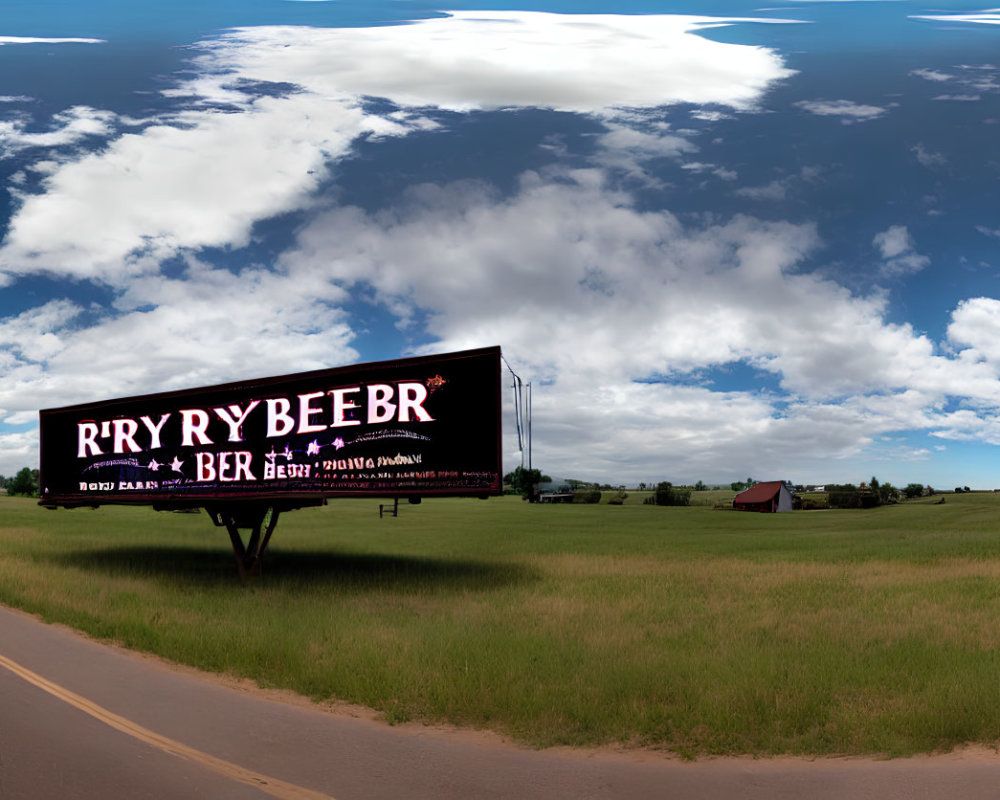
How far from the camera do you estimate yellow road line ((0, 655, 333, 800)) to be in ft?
24.6

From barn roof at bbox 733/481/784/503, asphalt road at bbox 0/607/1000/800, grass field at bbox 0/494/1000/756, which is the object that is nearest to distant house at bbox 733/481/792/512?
Answer: barn roof at bbox 733/481/784/503

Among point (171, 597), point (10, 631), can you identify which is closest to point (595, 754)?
point (10, 631)

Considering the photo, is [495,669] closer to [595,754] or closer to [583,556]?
[595,754]

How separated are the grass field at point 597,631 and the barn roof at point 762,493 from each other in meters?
56.0

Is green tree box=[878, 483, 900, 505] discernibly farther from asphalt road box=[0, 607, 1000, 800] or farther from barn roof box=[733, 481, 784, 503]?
asphalt road box=[0, 607, 1000, 800]

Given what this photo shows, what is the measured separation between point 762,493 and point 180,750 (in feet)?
299

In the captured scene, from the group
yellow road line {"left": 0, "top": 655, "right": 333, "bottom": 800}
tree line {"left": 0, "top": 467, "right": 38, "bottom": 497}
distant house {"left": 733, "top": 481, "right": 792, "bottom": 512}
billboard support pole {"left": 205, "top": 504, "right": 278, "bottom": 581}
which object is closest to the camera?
yellow road line {"left": 0, "top": 655, "right": 333, "bottom": 800}

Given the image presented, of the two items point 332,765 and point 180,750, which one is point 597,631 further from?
point 180,750

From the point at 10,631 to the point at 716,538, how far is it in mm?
34517

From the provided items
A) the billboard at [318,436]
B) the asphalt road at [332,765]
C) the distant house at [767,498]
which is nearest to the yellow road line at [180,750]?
the asphalt road at [332,765]

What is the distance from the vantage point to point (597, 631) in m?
15.4

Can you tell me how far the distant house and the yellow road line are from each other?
3336 inches

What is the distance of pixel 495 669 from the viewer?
1193 centimetres

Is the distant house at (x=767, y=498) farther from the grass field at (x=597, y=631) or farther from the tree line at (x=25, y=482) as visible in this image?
the tree line at (x=25, y=482)
